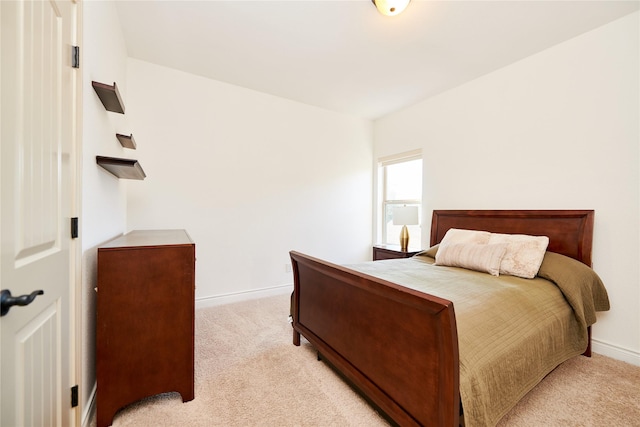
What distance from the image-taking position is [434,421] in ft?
3.74

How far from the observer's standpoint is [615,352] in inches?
85.3

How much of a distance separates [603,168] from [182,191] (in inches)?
156

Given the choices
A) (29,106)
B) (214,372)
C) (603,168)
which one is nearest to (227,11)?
(29,106)

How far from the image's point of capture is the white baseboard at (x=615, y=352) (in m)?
2.08

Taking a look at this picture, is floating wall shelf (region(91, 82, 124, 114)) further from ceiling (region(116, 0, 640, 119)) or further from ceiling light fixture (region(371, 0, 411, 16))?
ceiling light fixture (region(371, 0, 411, 16))

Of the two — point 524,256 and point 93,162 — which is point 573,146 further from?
point 93,162

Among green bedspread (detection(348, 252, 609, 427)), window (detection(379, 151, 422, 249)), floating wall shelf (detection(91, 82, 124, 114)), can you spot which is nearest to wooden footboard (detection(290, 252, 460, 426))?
green bedspread (detection(348, 252, 609, 427))

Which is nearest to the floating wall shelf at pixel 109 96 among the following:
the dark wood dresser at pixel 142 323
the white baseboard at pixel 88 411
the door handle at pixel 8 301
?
the dark wood dresser at pixel 142 323

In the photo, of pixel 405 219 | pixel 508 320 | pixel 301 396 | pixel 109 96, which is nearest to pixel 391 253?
pixel 405 219

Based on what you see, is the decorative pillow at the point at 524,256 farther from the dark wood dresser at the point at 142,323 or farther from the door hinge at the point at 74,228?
the door hinge at the point at 74,228

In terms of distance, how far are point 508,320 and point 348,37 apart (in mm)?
2466

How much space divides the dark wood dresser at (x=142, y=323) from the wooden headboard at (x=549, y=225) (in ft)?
9.27

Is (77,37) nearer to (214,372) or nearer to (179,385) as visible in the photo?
(179,385)

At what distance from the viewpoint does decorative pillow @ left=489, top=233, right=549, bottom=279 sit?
2.14 m
